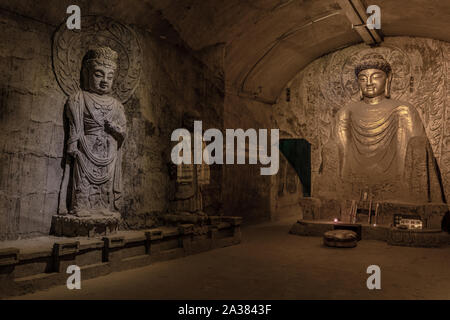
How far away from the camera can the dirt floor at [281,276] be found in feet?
13.7

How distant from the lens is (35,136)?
212 inches

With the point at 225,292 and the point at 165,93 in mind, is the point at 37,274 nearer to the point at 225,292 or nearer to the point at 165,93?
the point at 225,292

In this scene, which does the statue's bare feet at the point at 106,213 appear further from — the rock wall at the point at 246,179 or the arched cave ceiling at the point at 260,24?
the rock wall at the point at 246,179

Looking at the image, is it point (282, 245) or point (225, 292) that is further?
point (282, 245)

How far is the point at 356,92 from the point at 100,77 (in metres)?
6.41

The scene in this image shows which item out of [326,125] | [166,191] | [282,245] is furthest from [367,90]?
[166,191]

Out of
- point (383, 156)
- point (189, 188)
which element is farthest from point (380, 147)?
point (189, 188)

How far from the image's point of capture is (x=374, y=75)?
8.77m

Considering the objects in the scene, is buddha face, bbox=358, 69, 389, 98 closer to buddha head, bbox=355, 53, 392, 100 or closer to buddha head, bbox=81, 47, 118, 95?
buddha head, bbox=355, 53, 392, 100

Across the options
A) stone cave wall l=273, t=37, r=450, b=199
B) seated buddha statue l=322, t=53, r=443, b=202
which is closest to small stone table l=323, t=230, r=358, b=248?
seated buddha statue l=322, t=53, r=443, b=202

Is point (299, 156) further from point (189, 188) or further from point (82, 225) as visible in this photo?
point (82, 225)

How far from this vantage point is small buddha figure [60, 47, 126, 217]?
5.57m

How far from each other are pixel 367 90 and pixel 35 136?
22.7 feet

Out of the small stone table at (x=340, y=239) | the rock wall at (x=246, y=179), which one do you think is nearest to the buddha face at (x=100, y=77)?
the rock wall at (x=246, y=179)
